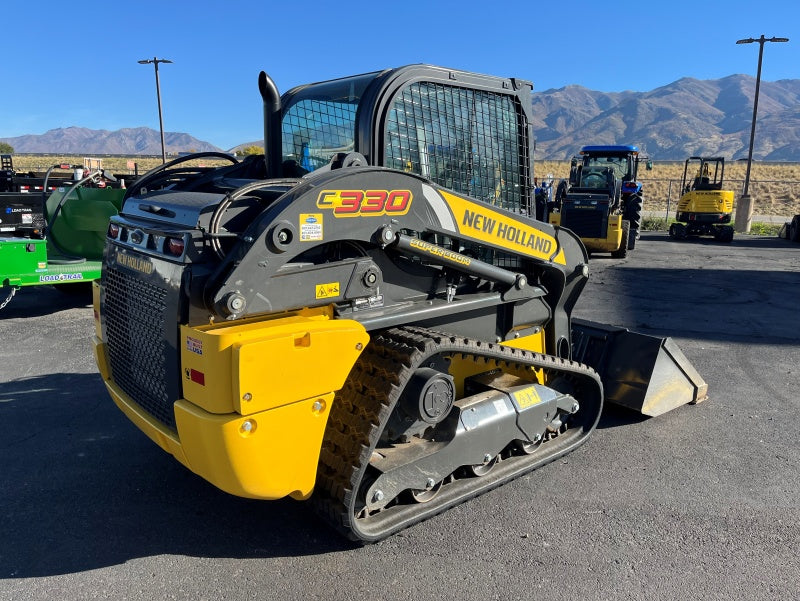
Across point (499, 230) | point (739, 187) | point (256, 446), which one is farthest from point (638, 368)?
point (739, 187)

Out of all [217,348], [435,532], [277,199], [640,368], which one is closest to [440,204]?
[277,199]

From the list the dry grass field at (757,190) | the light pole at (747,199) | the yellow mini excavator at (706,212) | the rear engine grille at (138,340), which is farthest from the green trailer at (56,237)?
the dry grass field at (757,190)

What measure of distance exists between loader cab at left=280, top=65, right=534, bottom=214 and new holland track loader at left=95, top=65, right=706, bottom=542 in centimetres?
1

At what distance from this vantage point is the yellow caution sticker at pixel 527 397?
3.93 metres

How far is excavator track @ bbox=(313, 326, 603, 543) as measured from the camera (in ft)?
10.0

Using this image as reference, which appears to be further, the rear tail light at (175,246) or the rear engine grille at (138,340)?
the rear engine grille at (138,340)

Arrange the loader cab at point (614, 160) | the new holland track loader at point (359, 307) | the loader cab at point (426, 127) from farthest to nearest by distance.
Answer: the loader cab at point (614, 160)
the loader cab at point (426, 127)
the new holland track loader at point (359, 307)

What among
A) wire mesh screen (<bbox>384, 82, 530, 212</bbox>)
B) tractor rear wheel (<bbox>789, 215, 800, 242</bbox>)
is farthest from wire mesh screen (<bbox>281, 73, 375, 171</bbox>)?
tractor rear wheel (<bbox>789, 215, 800, 242</bbox>)

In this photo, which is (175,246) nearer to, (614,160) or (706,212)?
(614,160)

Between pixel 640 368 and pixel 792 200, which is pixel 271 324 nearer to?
pixel 640 368

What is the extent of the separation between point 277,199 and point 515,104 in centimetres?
209

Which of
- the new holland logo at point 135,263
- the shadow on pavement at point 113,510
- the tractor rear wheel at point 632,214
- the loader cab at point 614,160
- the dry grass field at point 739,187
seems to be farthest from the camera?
the dry grass field at point 739,187

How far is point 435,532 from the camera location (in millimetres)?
3428

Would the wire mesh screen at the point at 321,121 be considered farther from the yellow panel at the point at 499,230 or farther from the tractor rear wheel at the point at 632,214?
the tractor rear wheel at the point at 632,214
